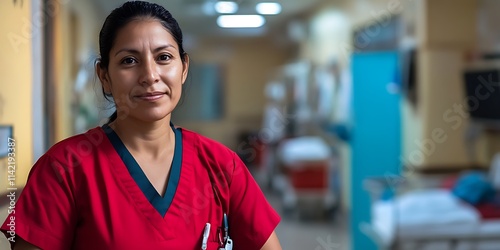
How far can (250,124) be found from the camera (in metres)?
1.42

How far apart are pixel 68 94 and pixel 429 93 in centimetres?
137

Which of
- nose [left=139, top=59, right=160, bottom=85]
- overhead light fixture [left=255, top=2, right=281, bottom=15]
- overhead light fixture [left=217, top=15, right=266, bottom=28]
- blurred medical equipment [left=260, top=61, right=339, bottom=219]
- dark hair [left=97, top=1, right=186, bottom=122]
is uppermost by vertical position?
overhead light fixture [left=255, top=2, right=281, bottom=15]

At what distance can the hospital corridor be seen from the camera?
63 cm

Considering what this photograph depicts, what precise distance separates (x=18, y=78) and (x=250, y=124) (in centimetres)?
70

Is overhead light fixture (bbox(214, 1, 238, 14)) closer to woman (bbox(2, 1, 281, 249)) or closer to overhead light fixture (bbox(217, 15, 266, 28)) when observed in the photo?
overhead light fixture (bbox(217, 15, 266, 28))

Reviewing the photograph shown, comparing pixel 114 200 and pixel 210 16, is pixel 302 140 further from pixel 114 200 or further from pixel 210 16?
pixel 114 200

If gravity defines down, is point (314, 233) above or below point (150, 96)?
below

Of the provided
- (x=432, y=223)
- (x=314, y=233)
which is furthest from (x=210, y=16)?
(x=432, y=223)

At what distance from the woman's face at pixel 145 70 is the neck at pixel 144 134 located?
1.3 inches

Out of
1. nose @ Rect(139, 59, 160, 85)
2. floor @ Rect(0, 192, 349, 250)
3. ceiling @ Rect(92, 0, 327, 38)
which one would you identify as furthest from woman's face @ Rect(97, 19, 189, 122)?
floor @ Rect(0, 192, 349, 250)

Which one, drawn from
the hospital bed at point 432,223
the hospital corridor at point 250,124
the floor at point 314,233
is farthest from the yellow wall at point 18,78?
the hospital bed at point 432,223

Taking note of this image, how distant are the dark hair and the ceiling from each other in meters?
0.14

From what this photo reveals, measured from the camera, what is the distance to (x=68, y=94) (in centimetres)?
107

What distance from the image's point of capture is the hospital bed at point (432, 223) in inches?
79.3
